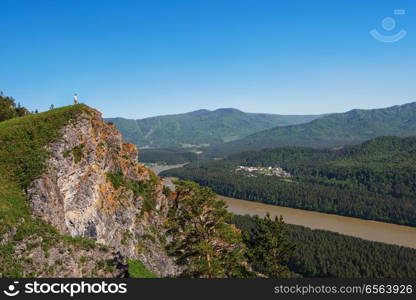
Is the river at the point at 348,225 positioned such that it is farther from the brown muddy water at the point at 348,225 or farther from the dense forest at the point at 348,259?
the dense forest at the point at 348,259

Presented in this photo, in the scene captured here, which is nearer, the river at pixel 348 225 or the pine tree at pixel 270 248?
the pine tree at pixel 270 248

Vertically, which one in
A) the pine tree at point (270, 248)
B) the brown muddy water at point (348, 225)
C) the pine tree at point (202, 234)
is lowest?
the brown muddy water at point (348, 225)

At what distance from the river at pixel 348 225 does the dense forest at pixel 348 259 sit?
17442 millimetres

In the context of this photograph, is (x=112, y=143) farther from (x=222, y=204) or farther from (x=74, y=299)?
(x=74, y=299)

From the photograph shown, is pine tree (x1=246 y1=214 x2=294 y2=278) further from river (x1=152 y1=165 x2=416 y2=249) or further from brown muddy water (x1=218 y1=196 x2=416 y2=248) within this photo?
river (x1=152 y1=165 x2=416 y2=249)

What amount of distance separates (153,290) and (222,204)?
36.1ft

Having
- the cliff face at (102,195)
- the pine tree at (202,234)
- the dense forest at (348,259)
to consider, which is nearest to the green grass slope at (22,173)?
the cliff face at (102,195)

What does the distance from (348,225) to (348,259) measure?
148 ft

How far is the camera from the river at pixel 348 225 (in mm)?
95713

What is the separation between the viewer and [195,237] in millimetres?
21516

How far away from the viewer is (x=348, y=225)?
11312 cm

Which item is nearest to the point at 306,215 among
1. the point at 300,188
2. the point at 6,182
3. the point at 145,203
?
the point at 300,188

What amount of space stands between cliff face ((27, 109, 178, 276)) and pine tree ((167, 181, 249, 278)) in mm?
8746

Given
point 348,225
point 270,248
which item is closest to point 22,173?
point 270,248
